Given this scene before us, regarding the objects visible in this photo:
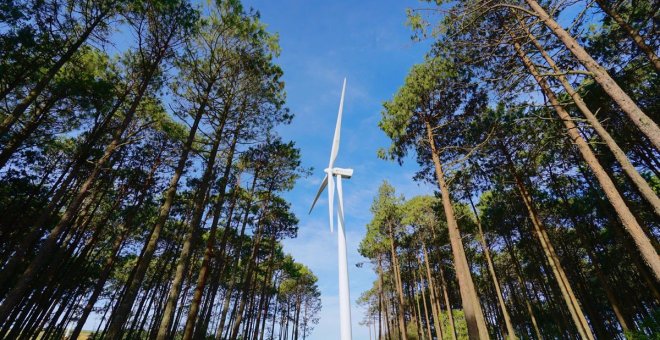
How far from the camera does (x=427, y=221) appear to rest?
24438 mm

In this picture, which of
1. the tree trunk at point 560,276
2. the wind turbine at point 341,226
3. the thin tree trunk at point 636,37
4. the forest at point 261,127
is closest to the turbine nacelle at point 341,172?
the wind turbine at point 341,226

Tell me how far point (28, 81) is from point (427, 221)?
2660cm

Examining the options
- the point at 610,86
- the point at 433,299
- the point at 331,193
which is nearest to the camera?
the point at 610,86

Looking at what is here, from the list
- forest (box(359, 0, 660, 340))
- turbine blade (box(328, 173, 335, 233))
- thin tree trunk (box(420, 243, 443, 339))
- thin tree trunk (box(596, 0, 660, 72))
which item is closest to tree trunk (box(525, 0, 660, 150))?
forest (box(359, 0, 660, 340))

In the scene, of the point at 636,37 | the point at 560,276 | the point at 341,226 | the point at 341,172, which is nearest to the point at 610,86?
the point at 636,37

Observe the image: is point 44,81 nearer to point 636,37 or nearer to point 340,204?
point 340,204

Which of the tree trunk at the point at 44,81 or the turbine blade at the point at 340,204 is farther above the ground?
the tree trunk at the point at 44,81

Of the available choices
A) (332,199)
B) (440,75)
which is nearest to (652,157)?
(440,75)

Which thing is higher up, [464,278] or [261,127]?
[261,127]

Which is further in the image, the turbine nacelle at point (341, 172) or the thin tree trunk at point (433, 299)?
the thin tree trunk at point (433, 299)

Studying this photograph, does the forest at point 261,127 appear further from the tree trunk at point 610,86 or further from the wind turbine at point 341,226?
the wind turbine at point 341,226

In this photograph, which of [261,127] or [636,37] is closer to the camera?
[636,37]

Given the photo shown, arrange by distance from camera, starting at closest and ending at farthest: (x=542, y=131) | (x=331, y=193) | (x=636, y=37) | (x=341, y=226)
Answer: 1. (x=341, y=226)
2. (x=331, y=193)
3. (x=636, y=37)
4. (x=542, y=131)

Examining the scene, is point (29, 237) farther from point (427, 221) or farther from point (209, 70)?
point (427, 221)
